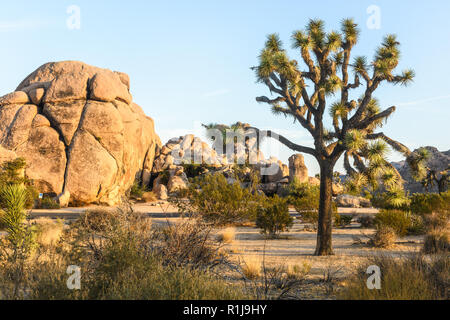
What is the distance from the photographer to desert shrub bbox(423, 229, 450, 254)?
1137 cm

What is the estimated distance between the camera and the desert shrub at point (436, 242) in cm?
1137

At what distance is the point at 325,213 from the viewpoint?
1159 cm

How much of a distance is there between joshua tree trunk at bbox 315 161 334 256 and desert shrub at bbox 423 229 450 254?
2662 millimetres

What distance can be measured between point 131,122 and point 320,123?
22.9m

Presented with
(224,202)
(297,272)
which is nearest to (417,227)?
(224,202)

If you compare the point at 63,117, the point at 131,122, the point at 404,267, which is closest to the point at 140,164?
the point at 131,122

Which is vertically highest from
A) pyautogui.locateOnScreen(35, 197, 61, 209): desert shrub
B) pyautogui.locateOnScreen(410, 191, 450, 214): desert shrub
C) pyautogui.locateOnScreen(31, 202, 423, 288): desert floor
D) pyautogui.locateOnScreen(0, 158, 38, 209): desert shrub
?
pyautogui.locateOnScreen(0, 158, 38, 209): desert shrub

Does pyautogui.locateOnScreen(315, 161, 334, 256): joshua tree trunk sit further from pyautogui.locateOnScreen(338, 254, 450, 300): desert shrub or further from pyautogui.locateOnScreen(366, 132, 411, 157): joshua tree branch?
pyautogui.locateOnScreen(338, 254, 450, 300): desert shrub

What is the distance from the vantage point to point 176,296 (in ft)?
17.1

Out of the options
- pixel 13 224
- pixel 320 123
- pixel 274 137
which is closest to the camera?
pixel 13 224

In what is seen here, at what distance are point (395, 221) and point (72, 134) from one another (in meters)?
21.8

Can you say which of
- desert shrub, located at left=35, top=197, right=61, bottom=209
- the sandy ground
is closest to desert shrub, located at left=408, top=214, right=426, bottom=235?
the sandy ground

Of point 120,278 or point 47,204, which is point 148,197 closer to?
point 47,204
